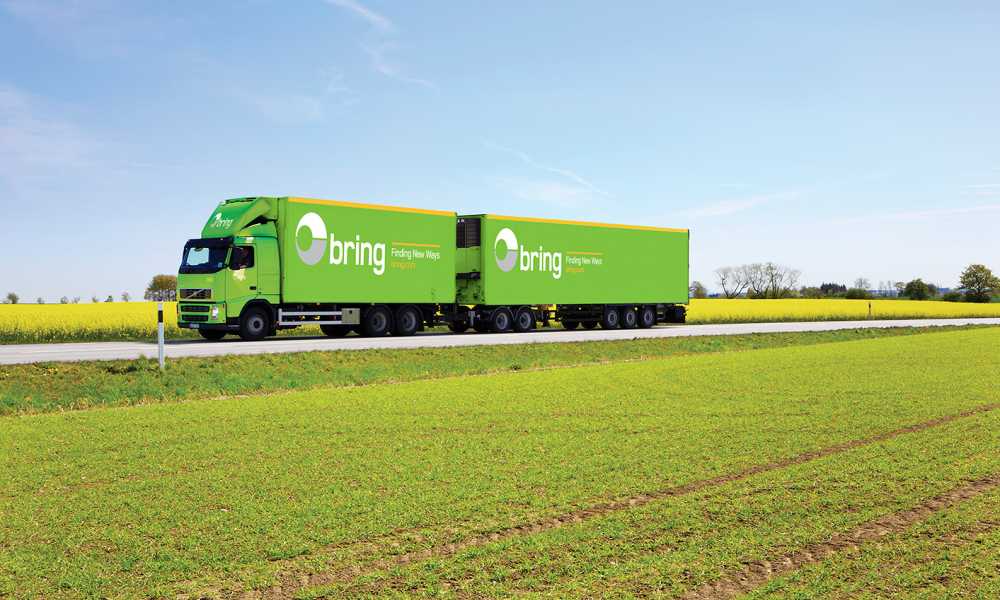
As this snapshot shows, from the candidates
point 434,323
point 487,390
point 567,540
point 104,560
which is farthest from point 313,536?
point 434,323

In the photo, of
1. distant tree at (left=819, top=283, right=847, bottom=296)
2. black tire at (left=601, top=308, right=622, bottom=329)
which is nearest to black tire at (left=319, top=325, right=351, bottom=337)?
black tire at (left=601, top=308, right=622, bottom=329)

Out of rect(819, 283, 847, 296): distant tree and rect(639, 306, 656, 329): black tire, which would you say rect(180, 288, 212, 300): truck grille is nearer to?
rect(639, 306, 656, 329): black tire

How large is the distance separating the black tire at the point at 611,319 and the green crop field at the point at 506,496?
23214mm

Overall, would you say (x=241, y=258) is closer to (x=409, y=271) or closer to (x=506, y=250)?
(x=409, y=271)

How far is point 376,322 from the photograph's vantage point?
2927cm

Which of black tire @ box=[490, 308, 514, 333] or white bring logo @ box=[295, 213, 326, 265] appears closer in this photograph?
white bring logo @ box=[295, 213, 326, 265]

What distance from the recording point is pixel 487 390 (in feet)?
45.6

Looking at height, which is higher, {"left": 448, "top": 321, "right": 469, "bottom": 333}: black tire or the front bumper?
the front bumper

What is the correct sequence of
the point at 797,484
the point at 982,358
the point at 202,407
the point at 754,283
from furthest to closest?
the point at 754,283 < the point at 982,358 < the point at 202,407 < the point at 797,484

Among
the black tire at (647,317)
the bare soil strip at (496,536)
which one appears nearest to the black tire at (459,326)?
the black tire at (647,317)

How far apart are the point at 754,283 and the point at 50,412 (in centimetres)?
11634

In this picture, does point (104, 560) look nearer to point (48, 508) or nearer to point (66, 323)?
point (48, 508)

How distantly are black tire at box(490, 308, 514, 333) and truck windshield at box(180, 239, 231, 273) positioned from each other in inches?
405

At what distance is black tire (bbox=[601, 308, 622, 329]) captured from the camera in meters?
36.2
